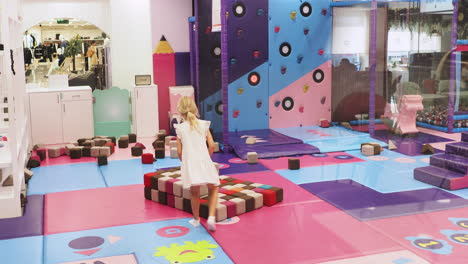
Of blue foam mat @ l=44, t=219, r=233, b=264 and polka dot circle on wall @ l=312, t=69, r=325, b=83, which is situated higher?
polka dot circle on wall @ l=312, t=69, r=325, b=83

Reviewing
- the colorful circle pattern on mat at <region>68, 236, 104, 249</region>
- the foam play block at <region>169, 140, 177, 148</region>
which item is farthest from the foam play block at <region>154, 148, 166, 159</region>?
the colorful circle pattern on mat at <region>68, 236, 104, 249</region>

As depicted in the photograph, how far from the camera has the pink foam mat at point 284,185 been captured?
21.0 ft

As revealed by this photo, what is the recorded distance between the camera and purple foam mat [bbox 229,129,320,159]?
870 cm

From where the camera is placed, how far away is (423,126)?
10.4 m

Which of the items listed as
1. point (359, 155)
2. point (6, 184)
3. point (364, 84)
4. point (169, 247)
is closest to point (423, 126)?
point (364, 84)

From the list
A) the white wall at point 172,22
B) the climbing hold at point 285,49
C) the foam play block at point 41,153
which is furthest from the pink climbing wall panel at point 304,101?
the foam play block at point 41,153

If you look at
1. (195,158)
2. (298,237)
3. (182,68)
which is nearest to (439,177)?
(298,237)

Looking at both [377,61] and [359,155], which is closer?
[359,155]

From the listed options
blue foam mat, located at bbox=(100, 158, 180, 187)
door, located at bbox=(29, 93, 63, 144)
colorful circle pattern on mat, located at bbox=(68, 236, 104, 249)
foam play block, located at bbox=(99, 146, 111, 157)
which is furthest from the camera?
door, located at bbox=(29, 93, 63, 144)

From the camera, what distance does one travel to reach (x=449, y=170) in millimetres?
7062

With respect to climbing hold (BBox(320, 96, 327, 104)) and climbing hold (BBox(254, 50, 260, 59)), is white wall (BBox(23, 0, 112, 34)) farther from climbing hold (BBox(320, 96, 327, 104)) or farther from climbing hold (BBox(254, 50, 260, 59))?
climbing hold (BBox(320, 96, 327, 104))

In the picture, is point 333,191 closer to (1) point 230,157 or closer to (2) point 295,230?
(2) point 295,230

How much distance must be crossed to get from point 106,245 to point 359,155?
5002mm

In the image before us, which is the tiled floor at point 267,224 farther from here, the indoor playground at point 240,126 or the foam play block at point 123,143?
the foam play block at point 123,143
